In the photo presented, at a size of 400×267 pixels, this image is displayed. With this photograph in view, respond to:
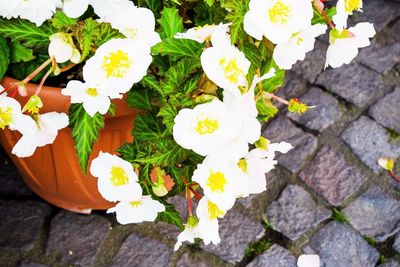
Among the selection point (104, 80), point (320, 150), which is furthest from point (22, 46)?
point (320, 150)

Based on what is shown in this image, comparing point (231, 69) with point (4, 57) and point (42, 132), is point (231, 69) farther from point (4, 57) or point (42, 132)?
point (4, 57)

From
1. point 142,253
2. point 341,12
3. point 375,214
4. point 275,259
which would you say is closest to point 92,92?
point 341,12

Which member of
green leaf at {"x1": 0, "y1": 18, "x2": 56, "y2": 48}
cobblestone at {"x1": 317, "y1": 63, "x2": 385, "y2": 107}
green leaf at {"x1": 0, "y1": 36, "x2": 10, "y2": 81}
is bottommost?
cobblestone at {"x1": 317, "y1": 63, "x2": 385, "y2": 107}

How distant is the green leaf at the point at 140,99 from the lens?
55.3 inches

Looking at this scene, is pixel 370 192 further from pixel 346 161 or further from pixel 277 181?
pixel 277 181

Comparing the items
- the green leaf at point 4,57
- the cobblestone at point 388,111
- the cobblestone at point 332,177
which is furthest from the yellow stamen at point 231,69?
the cobblestone at point 388,111

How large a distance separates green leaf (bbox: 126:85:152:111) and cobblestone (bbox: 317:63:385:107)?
3.85ft

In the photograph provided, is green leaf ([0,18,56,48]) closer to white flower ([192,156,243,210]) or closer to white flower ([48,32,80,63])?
white flower ([48,32,80,63])

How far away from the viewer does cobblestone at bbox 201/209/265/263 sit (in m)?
1.96

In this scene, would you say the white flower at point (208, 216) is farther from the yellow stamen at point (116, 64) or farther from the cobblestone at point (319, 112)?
the cobblestone at point (319, 112)

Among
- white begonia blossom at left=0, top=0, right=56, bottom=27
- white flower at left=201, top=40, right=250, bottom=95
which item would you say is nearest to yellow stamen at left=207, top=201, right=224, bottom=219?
white flower at left=201, top=40, right=250, bottom=95

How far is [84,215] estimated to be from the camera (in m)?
2.03

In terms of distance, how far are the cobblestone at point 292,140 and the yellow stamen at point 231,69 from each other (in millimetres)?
1066

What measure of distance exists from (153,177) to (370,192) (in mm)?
765
